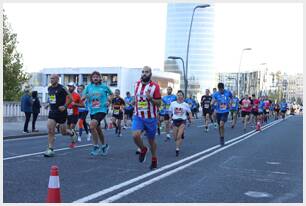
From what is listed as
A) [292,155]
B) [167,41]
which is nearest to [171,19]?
[167,41]

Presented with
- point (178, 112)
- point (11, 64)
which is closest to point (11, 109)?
point (178, 112)

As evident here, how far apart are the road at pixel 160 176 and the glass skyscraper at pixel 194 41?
10292 centimetres

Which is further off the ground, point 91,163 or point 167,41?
point 167,41

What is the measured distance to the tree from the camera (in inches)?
1754

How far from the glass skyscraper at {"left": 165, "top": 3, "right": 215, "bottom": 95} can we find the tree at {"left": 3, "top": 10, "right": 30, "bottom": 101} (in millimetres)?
71259

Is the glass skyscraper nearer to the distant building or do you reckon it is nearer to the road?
the distant building

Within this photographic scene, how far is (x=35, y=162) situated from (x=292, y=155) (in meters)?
6.40

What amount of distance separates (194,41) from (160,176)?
141610 mm

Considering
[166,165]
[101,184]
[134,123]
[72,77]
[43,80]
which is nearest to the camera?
[101,184]

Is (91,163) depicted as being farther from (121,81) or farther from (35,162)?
(121,81)

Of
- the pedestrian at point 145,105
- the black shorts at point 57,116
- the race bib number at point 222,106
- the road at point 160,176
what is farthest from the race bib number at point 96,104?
the race bib number at point 222,106

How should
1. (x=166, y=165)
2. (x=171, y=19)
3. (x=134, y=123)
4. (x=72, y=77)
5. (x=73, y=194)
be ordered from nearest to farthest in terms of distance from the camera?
(x=73, y=194), (x=134, y=123), (x=166, y=165), (x=72, y=77), (x=171, y=19)

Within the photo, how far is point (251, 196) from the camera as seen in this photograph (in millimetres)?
7004

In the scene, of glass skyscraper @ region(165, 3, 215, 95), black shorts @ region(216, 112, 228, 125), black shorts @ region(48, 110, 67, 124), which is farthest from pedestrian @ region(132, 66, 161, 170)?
glass skyscraper @ region(165, 3, 215, 95)
